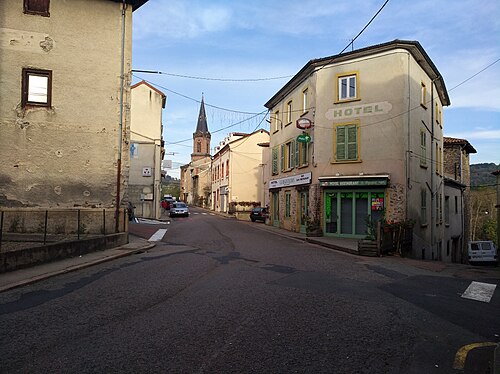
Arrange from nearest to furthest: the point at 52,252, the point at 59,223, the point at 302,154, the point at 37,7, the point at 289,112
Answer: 1. the point at 52,252
2. the point at 59,223
3. the point at 37,7
4. the point at 302,154
5. the point at 289,112

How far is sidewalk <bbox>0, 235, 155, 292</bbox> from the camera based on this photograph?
334 inches

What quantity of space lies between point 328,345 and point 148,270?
6.33m

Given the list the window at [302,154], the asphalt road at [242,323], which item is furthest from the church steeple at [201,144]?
the asphalt road at [242,323]

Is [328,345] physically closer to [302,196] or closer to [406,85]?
[406,85]

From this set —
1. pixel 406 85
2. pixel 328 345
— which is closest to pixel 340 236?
pixel 406 85

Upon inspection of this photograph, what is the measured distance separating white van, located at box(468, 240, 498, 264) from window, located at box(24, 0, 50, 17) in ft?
89.2

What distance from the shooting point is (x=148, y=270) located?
1021 cm

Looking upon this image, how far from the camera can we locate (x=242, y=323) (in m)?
5.70

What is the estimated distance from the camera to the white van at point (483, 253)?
87.7 feet

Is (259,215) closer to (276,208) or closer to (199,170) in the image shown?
(276,208)

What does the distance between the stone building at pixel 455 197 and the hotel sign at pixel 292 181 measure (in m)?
10.4

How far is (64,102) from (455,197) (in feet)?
89.6

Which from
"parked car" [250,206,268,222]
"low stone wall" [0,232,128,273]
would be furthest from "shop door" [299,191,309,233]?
"low stone wall" [0,232,128,273]

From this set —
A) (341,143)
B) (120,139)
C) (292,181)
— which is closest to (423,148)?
(341,143)
